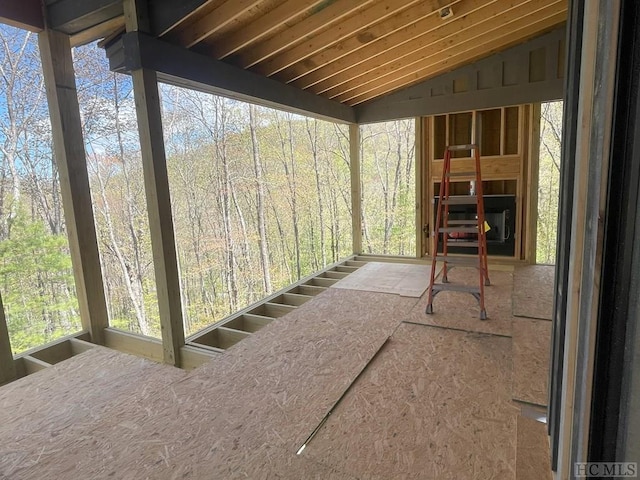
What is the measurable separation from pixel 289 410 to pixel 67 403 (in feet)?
5.22

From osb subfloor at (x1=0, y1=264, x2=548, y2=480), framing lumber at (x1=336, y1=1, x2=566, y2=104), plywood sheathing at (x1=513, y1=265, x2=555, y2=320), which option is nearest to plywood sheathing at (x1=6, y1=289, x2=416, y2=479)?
osb subfloor at (x1=0, y1=264, x2=548, y2=480)

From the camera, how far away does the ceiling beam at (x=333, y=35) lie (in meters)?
3.30

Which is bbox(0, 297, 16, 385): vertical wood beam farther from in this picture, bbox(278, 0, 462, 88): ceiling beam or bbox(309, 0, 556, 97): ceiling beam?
bbox(309, 0, 556, 97): ceiling beam

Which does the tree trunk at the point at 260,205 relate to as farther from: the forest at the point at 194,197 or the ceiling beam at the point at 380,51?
the ceiling beam at the point at 380,51

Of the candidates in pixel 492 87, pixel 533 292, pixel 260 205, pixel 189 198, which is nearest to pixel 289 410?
pixel 533 292

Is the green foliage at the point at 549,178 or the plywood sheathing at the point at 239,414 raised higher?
the green foliage at the point at 549,178

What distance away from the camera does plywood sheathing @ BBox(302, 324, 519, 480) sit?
1.67 metres

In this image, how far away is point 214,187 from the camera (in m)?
9.13

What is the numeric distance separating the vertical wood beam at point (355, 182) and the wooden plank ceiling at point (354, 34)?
3.66 feet

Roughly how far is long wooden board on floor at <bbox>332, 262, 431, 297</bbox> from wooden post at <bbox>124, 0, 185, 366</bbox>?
2.17 m

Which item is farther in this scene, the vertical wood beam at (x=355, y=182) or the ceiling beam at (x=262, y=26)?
the vertical wood beam at (x=355, y=182)

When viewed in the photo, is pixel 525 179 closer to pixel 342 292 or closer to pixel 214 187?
pixel 342 292
